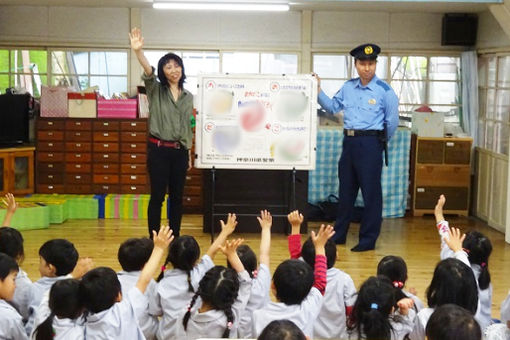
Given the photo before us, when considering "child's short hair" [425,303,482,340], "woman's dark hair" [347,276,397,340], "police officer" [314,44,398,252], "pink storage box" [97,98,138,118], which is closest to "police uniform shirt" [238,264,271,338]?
"woman's dark hair" [347,276,397,340]

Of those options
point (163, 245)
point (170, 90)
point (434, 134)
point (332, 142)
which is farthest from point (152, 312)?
point (434, 134)

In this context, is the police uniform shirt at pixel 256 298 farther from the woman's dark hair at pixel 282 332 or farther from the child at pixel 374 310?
the woman's dark hair at pixel 282 332

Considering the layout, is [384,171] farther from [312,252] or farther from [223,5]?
[312,252]

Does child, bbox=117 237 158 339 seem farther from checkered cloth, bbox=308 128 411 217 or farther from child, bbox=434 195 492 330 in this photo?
checkered cloth, bbox=308 128 411 217

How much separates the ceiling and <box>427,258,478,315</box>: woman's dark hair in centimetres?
471

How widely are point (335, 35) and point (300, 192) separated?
2.46 m

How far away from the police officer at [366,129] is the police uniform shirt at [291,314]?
3.51 meters

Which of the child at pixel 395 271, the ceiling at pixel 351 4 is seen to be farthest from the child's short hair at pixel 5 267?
the ceiling at pixel 351 4

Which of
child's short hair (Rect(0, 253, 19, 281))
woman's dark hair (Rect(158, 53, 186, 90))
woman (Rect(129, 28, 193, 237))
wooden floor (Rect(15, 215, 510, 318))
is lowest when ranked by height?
wooden floor (Rect(15, 215, 510, 318))

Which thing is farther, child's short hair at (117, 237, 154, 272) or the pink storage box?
the pink storage box

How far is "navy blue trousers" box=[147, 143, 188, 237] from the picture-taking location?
20.9 ft

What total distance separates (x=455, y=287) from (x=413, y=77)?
623cm

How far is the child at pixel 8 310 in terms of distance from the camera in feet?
11.1

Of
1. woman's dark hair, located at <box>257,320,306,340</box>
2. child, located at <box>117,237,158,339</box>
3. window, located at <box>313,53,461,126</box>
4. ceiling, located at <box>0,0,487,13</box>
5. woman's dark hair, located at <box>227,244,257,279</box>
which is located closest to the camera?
woman's dark hair, located at <box>257,320,306,340</box>
